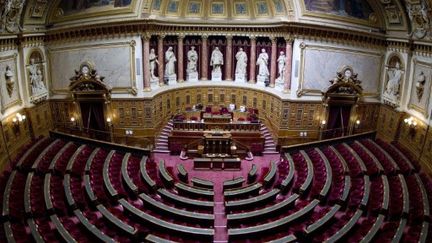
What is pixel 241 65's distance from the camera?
101 feet

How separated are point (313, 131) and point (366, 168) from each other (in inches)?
241

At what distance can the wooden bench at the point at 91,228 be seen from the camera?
1522 centimetres

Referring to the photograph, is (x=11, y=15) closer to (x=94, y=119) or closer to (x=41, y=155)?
(x=41, y=155)

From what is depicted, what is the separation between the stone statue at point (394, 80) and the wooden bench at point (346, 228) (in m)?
11.4

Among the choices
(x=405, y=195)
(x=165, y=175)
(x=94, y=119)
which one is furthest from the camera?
(x=94, y=119)

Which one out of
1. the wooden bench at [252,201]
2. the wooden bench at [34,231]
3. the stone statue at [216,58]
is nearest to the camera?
the wooden bench at [34,231]

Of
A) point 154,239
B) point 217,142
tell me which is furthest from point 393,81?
point 154,239

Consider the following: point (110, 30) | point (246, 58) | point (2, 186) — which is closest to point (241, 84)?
point (246, 58)

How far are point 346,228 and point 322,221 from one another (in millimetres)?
1069

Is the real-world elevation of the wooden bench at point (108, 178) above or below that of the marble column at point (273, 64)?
below

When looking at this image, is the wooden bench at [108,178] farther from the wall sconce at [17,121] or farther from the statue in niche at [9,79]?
the statue in niche at [9,79]

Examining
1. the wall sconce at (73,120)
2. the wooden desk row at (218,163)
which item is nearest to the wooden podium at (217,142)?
the wooden desk row at (218,163)

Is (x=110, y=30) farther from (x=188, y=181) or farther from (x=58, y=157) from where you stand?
(x=188, y=181)

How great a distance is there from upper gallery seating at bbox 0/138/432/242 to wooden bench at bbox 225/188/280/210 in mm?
49
